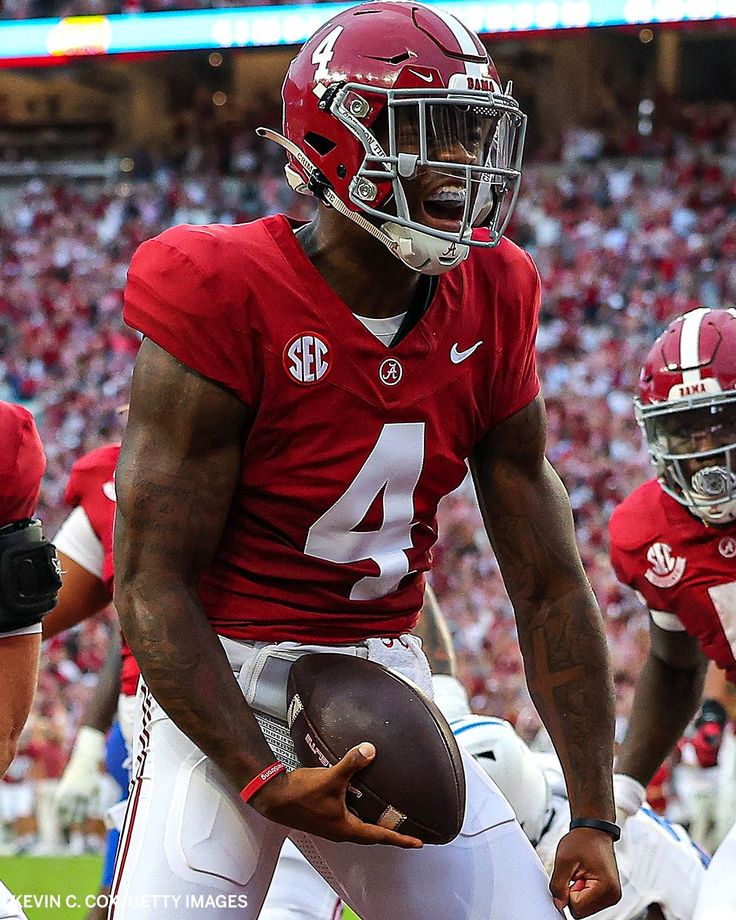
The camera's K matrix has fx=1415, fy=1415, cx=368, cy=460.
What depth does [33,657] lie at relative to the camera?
2383 mm

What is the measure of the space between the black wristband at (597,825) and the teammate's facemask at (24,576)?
94 centimetres

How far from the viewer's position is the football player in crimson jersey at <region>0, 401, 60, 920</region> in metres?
2.31

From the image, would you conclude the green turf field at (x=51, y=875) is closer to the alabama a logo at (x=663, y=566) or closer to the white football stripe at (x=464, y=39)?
the alabama a logo at (x=663, y=566)

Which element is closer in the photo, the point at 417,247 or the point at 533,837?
the point at 417,247

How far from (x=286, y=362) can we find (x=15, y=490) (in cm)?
58

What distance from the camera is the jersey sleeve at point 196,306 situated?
6.62ft

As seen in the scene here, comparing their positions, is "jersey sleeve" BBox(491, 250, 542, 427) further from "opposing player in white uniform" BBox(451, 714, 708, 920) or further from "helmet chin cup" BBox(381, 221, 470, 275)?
"opposing player in white uniform" BBox(451, 714, 708, 920)

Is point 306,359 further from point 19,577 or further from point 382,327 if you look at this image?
point 19,577

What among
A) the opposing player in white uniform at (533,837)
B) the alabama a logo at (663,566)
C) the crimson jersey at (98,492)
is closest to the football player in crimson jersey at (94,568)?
the crimson jersey at (98,492)

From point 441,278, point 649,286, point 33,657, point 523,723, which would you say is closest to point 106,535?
point 33,657

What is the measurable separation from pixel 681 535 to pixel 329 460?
1.66 m

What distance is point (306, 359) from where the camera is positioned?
209 centimetres

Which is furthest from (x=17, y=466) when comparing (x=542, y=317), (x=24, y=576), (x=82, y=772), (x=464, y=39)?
(x=542, y=317)

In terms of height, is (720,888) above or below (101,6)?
below
